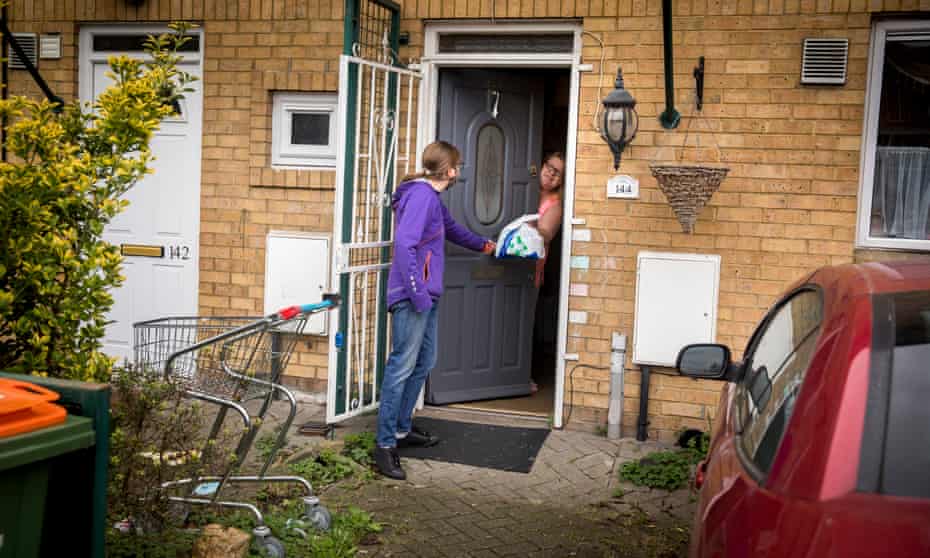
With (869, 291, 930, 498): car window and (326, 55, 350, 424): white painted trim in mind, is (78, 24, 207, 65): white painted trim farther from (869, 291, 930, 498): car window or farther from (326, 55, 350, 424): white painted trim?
(869, 291, 930, 498): car window

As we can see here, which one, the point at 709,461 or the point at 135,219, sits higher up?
the point at 135,219

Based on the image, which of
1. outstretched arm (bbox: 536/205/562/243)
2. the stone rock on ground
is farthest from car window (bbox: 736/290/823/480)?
outstretched arm (bbox: 536/205/562/243)

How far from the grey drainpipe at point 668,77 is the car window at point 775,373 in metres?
2.77

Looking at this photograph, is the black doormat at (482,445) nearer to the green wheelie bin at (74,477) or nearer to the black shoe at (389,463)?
the black shoe at (389,463)

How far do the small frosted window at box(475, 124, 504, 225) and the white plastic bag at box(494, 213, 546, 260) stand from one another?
426 mm

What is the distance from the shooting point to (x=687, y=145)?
6.52m

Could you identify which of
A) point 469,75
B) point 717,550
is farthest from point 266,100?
point 717,550

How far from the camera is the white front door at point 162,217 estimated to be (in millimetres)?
7570

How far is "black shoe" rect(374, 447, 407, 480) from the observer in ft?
19.1

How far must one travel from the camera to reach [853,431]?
2.08m

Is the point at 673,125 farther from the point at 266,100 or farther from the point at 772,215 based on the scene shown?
the point at 266,100

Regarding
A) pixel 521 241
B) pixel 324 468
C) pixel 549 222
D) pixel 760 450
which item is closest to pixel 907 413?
pixel 760 450

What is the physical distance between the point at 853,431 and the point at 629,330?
4.63m

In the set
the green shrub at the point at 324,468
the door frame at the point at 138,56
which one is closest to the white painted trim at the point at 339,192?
the green shrub at the point at 324,468
